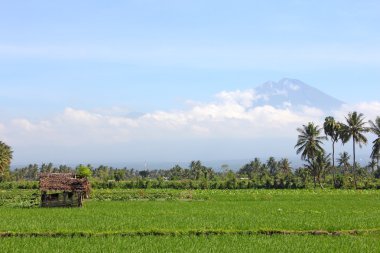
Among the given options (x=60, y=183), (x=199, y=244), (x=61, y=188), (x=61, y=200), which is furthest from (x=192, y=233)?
(x=61, y=200)

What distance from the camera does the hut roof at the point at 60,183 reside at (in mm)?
28109

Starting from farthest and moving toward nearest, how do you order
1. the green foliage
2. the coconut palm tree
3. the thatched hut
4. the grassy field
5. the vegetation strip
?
the coconut palm tree < the thatched hut < the vegetation strip < the grassy field < the green foliage

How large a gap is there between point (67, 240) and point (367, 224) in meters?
11.3

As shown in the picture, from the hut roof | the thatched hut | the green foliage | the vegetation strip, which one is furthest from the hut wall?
the green foliage

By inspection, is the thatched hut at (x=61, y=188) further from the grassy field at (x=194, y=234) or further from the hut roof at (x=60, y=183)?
the grassy field at (x=194, y=234)

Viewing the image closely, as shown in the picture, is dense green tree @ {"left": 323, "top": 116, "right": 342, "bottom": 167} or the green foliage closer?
the green foliage

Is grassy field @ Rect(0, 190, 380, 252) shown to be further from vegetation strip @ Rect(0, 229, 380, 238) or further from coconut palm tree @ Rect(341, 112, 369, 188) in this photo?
coconut palm tree @ Rect(341, 112, 369, 188)

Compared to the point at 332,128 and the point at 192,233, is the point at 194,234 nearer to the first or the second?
the point at 192,233

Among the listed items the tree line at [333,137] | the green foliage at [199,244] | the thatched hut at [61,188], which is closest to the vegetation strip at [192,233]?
the green foliage at [199,244]

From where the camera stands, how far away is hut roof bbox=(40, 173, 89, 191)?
92.2ft

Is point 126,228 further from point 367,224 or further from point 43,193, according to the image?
point 43,193

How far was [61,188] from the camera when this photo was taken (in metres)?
28.2

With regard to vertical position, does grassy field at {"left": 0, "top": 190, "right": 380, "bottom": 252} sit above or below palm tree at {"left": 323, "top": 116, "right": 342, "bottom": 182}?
below

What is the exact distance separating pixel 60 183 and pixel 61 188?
326 mm
